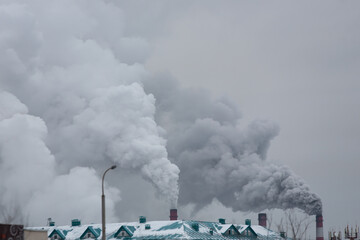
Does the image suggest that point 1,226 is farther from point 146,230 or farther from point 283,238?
point 283,238

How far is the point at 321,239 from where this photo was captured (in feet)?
473

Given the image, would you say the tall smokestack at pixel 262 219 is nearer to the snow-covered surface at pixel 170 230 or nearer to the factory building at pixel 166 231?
the factory building at pixel 166 231

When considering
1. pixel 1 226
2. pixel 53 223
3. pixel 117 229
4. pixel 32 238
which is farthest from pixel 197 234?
pixel 1 226

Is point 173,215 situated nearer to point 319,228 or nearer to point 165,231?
point 165,231

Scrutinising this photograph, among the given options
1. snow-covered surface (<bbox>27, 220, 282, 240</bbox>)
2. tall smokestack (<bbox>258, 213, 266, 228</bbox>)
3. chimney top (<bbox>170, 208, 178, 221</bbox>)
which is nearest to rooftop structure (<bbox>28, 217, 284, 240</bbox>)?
snow-covered surface (<bbox>27, 220, 282, 240</bbox>)

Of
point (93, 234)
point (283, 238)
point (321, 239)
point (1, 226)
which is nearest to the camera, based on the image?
point (1, 226)

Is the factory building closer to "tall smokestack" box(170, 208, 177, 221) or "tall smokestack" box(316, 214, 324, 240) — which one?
"tall smokestack" box(170, 208, 177, 221)

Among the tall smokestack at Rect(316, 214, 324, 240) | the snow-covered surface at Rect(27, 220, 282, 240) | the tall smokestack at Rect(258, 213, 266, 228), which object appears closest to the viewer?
the snow-covered surface at Rect(27, 220, 282, 240)

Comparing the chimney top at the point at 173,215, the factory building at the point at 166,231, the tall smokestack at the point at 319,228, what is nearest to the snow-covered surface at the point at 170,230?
the factory building at the point at 166,231

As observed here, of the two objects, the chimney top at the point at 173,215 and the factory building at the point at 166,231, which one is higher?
the chimney top at the point at 173,215

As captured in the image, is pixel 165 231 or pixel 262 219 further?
pixel 262 219

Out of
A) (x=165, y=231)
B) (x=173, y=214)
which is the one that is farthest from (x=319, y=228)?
(x=165, y=231)

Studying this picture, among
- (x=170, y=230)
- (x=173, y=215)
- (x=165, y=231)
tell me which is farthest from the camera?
(x=173, y=215)

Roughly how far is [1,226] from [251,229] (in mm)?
69544
